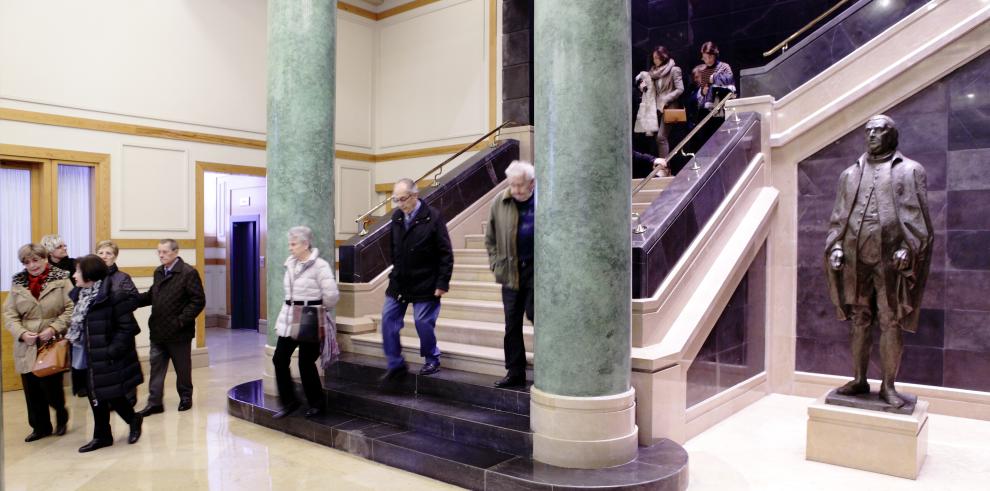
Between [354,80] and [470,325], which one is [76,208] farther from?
[470,325]

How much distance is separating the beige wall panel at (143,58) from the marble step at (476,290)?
3.99m

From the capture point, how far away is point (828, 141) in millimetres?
6578

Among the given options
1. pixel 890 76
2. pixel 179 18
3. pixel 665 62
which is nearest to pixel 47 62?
pixel 179 18

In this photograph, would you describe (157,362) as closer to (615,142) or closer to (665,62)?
(615,142)

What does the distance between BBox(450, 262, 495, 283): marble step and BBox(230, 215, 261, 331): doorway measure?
5309mm

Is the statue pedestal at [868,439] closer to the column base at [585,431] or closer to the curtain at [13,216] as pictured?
the column base at [585,431]

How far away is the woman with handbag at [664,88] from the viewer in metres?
8.55

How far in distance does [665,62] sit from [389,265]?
4328 millimetres

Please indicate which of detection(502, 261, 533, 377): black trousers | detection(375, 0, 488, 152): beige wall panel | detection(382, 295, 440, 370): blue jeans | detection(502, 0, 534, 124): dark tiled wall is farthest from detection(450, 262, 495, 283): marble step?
detection(375, 0, 488, 152): beige wall panel

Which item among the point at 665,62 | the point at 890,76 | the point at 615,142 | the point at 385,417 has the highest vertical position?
the point at 665,62

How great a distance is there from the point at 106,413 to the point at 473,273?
3.57 meters

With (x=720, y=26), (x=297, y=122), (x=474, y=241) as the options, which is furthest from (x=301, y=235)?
(x=720, y=26)

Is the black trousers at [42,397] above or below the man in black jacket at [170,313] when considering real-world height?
below

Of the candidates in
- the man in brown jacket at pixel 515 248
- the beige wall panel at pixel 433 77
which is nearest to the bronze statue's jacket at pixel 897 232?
the man in brown jacket at pixel 515 248
